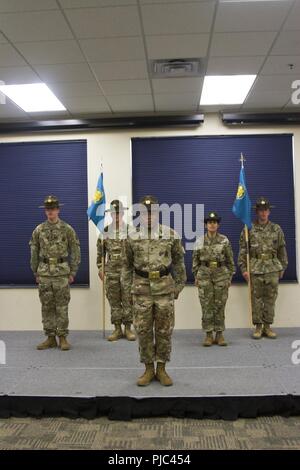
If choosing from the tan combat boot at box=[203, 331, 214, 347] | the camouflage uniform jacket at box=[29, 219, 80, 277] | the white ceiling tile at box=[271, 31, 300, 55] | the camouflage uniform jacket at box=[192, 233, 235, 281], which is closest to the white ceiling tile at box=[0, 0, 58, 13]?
the white ceiling tile at box=[271, 31, 300, 55]

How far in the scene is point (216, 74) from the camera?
423 centimetres

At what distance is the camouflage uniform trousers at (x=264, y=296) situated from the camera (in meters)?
4.77

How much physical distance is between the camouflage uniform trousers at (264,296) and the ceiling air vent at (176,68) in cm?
230

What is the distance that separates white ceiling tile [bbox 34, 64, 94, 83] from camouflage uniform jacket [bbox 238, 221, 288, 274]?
2445 millimetres

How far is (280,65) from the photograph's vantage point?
13.3 ft

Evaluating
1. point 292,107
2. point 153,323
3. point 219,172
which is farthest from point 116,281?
point 292,107

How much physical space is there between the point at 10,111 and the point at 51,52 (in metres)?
1.69

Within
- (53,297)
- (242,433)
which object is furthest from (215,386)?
(53,297)

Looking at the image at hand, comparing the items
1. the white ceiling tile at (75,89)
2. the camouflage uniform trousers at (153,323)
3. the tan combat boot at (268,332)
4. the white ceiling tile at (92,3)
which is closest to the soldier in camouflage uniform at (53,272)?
the white ceiling tile at (75,89)

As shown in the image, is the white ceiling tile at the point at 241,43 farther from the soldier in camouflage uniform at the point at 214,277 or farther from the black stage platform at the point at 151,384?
the black stage platform at the point at 151,384

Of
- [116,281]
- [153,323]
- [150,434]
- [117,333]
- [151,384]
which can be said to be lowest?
[150,434]

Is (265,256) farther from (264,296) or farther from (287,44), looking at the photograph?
(287,44)

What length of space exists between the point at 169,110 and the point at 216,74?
118cm
